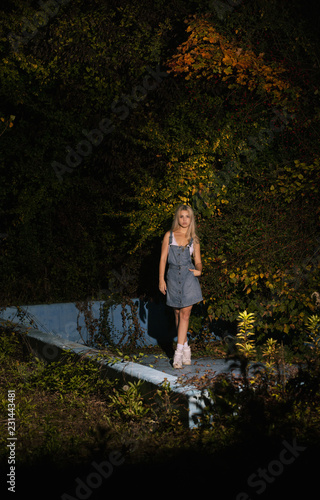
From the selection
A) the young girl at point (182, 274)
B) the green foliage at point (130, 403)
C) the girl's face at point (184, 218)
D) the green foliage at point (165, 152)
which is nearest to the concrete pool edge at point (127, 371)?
the green foliage at point (130, 403)

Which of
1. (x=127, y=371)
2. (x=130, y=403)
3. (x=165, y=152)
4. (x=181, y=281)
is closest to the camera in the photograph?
(x=130, y=403)

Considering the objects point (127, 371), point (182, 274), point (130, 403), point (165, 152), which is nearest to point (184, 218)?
point (182, 274)

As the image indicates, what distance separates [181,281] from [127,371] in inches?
70.6

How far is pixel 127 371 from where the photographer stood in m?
4.36

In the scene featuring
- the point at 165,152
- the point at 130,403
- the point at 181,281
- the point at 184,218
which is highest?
the point at 165,152

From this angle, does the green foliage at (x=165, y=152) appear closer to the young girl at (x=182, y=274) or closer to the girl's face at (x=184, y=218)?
the young girl at (x=182, y=274)

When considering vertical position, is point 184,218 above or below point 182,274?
above

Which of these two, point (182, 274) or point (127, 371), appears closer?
point (127, 371)

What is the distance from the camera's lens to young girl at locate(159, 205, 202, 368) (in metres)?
5.84

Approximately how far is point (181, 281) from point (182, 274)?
83 millimetres

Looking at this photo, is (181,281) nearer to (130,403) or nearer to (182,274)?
(182,274)

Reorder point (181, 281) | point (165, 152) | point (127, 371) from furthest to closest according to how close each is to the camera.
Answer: point (165, 152) < point (181, 281) < point (127, 371)

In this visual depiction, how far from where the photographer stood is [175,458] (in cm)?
315

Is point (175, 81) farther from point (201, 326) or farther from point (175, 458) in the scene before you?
point (175, 458)
